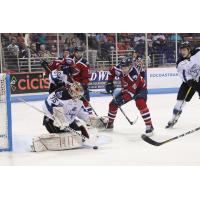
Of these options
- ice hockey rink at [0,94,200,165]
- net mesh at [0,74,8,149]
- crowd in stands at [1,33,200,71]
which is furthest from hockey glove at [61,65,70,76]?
net mesh at [0,74,8,149]

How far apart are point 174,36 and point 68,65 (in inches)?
35.6

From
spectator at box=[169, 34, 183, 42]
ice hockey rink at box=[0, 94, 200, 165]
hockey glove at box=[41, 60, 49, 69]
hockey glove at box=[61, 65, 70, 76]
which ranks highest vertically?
spectator at box=[169, 34, 183, 42]

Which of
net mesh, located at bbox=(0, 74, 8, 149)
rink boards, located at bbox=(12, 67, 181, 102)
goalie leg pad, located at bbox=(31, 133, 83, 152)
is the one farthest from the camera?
rink boards, located at bbox=(12, 67, 181, 102)

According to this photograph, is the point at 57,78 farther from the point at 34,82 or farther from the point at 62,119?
the point at 34,82

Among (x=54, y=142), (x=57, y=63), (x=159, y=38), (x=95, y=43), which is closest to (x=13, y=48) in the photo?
(x=57, y=63)

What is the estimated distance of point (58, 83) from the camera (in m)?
4.24

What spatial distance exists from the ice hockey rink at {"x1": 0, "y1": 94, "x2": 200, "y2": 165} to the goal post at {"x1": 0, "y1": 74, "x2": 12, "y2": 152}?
0.09 meters

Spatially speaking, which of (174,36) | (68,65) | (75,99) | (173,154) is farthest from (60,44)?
(173,154)

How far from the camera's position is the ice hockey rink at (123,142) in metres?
4.00

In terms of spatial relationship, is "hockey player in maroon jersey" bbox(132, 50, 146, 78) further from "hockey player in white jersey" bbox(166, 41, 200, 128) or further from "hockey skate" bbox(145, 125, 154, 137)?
"hockey skate" bbox(145, 125, 154, 137)

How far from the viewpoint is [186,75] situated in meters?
4.53

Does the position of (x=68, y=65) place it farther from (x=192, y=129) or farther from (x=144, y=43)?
(x=192, y=129)

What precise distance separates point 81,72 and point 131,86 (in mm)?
457

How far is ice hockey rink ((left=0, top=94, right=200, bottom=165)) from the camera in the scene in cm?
400
